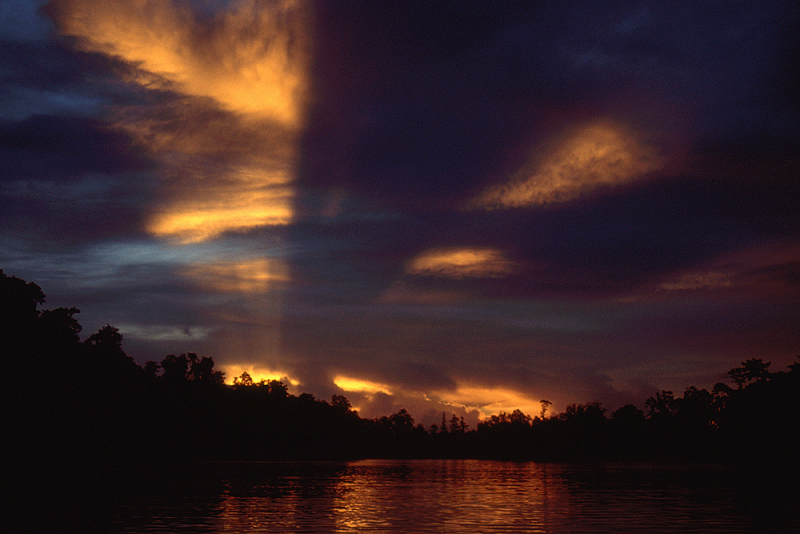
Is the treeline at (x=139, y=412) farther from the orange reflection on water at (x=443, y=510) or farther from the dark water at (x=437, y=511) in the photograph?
the orange reflection on water at (x=443, y=510)

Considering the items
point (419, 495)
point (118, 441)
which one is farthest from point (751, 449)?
point (118, 441)

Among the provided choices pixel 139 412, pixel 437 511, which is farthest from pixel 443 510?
pixel 139 412

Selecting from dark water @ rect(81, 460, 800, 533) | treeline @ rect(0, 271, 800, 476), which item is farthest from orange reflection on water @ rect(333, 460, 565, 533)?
treeline @ rect(0, 271, 800, 476)

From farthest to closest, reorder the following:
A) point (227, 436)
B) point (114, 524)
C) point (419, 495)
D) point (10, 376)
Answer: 1. point (227, 436)
2. point (10, 376)
3. point (419, 495)
4. point (114, 524)

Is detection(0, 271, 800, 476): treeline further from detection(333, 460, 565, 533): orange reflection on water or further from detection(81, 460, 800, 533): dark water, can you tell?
detection(333, 460, 565, 533): orange reflection on water

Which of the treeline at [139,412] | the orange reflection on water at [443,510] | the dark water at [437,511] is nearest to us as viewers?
the dark water at [437,511]

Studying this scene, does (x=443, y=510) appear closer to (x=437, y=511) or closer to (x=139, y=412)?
(x=437, y=511)

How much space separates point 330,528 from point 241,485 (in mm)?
32547

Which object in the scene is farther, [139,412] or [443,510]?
[139,412]

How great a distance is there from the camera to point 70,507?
37.2m

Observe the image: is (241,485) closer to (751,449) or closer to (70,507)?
(70,507)

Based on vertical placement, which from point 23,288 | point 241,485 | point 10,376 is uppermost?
point 23,288

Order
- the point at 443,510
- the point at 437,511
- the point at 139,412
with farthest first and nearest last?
the point at 139,412
the point at 443,510
the point at 437,511

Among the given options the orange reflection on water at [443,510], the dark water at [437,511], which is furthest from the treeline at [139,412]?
the orange reflection on water at [443,510]
